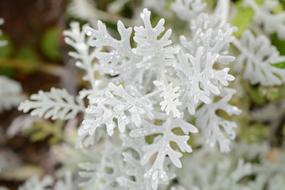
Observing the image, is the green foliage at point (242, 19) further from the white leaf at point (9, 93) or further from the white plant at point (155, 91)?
the white leaf at point (9, 93)

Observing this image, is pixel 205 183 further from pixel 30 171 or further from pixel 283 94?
pixel 30 171

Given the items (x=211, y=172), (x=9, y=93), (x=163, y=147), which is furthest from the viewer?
(x=9, y=93)

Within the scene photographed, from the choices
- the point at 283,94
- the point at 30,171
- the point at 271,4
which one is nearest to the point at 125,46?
the point at 271,4

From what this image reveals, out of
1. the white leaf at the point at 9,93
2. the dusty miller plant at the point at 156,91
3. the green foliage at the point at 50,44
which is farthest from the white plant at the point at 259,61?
the green foliage at the point at 50,44

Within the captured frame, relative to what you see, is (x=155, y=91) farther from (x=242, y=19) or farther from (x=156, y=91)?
(x=242, y=19)

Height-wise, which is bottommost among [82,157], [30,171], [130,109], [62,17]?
[130,109]

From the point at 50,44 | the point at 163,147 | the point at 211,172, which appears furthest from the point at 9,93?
the point at 163,147

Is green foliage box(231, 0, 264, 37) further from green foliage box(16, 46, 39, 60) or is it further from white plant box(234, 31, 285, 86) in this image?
green foliage box(16, 46, 39, 60)

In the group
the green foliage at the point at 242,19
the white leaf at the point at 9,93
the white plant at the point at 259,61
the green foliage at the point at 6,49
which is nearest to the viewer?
the white plant at the point at 259,61
